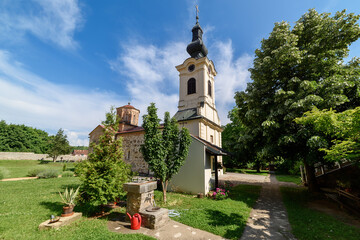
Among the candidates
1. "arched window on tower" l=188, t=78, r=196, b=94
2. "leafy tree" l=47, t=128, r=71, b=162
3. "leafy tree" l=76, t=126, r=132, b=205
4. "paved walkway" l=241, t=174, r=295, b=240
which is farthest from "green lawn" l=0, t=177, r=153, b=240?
"leafy tree" l=47, t=128, r=71, b=162

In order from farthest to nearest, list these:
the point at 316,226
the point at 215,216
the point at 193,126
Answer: the point at 193,126 → the point at 215,216 → the point at 316,226

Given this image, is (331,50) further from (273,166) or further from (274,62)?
(273,166)

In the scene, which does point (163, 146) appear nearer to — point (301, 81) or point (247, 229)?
point (247, 229)

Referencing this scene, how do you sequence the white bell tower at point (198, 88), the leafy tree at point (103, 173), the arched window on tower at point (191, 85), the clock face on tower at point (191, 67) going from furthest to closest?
the clock face on tower at point (191, 67), the arched window on tower at point (191, 85), the white bell tower at point (198, 88), the leafy tree at point (103, 173)

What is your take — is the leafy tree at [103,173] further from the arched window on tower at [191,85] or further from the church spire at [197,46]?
the church spire at [197,46]

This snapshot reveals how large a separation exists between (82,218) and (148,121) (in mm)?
4747

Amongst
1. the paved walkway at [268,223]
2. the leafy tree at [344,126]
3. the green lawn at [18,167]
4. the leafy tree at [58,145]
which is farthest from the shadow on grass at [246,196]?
the leafy tree at [58,145]

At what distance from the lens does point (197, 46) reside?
20.8 m

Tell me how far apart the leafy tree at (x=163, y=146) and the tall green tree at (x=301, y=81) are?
189 inches

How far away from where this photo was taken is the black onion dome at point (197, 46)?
20.9 m

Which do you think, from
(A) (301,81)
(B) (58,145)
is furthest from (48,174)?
(B) (58,145)

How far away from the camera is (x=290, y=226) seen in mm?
5387

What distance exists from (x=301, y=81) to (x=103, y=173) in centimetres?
1126

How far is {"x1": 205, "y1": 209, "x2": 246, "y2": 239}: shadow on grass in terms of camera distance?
4636 millimetres
